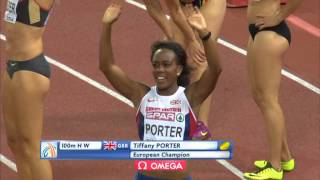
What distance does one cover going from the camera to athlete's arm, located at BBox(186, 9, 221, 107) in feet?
13.7

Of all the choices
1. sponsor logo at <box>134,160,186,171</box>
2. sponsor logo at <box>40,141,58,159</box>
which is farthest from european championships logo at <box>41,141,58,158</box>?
sponsor logo at <box>134,160,186,171</box>

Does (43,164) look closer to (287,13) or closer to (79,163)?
(79,163)

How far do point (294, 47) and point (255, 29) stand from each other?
9.61 ft

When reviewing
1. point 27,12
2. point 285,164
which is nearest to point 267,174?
point 285,164

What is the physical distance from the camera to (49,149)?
4086 mm

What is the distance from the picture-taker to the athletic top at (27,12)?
15.5 feet

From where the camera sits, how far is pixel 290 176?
6.12 metres

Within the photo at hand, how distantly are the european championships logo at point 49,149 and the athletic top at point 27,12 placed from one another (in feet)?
3.19

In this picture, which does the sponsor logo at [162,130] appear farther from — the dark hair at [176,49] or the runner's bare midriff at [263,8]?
the runner's bare midriff at [263,8]

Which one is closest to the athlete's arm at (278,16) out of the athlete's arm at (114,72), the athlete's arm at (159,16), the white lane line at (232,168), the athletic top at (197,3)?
the athletic top at (197,3)

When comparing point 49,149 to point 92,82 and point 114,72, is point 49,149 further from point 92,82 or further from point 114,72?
point 92,82

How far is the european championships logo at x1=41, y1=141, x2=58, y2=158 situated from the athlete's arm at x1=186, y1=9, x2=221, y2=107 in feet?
2.74

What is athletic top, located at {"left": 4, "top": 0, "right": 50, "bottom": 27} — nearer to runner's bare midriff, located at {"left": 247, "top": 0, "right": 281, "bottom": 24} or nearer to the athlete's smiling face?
the athlete's smiling face

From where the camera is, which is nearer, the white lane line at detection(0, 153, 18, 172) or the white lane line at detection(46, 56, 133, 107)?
the white lane line at detection(0, 153, 18, 172)
